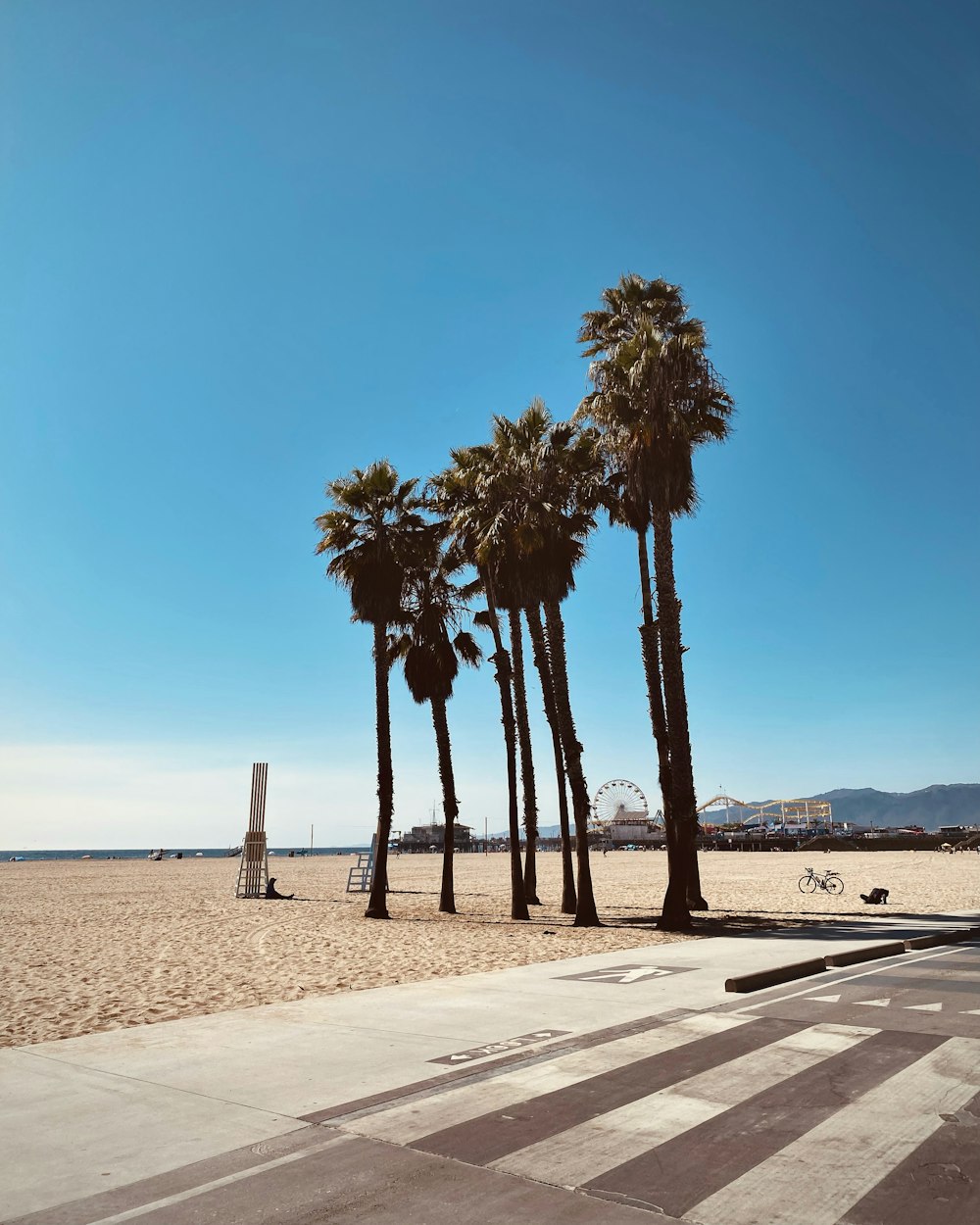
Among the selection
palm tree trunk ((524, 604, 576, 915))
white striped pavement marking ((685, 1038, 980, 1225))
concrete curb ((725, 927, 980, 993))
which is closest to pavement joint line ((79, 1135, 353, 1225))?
white striped pavement marking ((685, 1038, 980, 1225))

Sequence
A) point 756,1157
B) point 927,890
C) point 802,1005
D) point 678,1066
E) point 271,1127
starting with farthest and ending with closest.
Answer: point 927,890 → point 802,1005 → point 678,1066 → point 271,1127 → point 756,1157

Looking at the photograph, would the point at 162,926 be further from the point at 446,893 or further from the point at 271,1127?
the point at 271,1127

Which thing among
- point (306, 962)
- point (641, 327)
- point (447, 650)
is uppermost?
point (641, 327)

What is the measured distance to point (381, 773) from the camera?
2628 centimetres

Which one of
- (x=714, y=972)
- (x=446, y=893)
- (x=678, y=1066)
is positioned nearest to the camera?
(x=678, y=1066)

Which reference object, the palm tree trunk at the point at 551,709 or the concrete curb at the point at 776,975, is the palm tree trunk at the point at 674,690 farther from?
the concrete curb at the point at 776,975

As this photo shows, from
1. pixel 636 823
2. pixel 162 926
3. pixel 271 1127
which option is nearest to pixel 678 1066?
pixel 271 1127

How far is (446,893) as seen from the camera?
27438 mm

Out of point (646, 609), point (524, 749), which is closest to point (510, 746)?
point (524, 749)

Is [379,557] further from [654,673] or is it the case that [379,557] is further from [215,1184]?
[215,1184]

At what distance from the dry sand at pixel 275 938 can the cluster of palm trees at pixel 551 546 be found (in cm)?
217

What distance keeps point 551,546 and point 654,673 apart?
4.65 m

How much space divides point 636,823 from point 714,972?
540 ft

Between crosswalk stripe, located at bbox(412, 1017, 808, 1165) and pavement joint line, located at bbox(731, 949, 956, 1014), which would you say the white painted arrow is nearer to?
pavement joint line, located at bbox(731, 949, 956, 1014)
